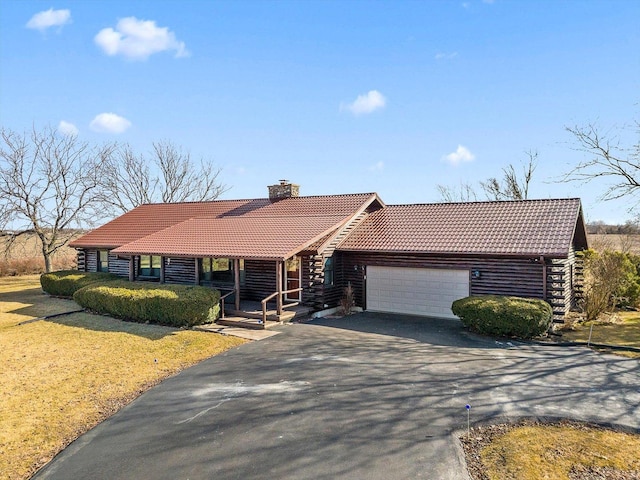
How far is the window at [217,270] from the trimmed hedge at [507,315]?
9.88 metres

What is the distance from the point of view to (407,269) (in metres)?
17.0

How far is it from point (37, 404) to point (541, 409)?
32.6ft

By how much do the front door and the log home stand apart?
0.15 ft

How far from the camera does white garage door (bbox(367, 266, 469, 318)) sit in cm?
1602

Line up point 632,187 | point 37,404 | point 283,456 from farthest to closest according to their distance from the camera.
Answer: point 632,187 < point 37,404 < point 283,456

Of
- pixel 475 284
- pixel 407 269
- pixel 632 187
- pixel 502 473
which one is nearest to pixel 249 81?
pixel 407 269

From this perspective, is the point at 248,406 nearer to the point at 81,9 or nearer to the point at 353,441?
the point at 353,441

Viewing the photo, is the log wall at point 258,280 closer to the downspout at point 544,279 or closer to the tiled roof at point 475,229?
the tiled roof at point 475,229

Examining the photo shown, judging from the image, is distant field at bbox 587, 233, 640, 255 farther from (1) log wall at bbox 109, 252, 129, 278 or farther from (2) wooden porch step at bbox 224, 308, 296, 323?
(1) log wall at bbox 109, 252, 129, 278

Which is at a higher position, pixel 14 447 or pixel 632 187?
pixel 632 187

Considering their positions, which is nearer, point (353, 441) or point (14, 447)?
point (353, 441)

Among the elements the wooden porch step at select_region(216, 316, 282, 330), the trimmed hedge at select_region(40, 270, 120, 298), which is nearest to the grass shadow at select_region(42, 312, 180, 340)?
the wooden porch step at select_region(216, 316, 282, 330)

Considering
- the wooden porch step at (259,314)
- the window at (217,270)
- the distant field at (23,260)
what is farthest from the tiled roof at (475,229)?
the distant field at (23,260)

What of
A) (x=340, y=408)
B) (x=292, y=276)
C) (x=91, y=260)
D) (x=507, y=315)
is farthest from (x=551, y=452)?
(x=91, y=260)
